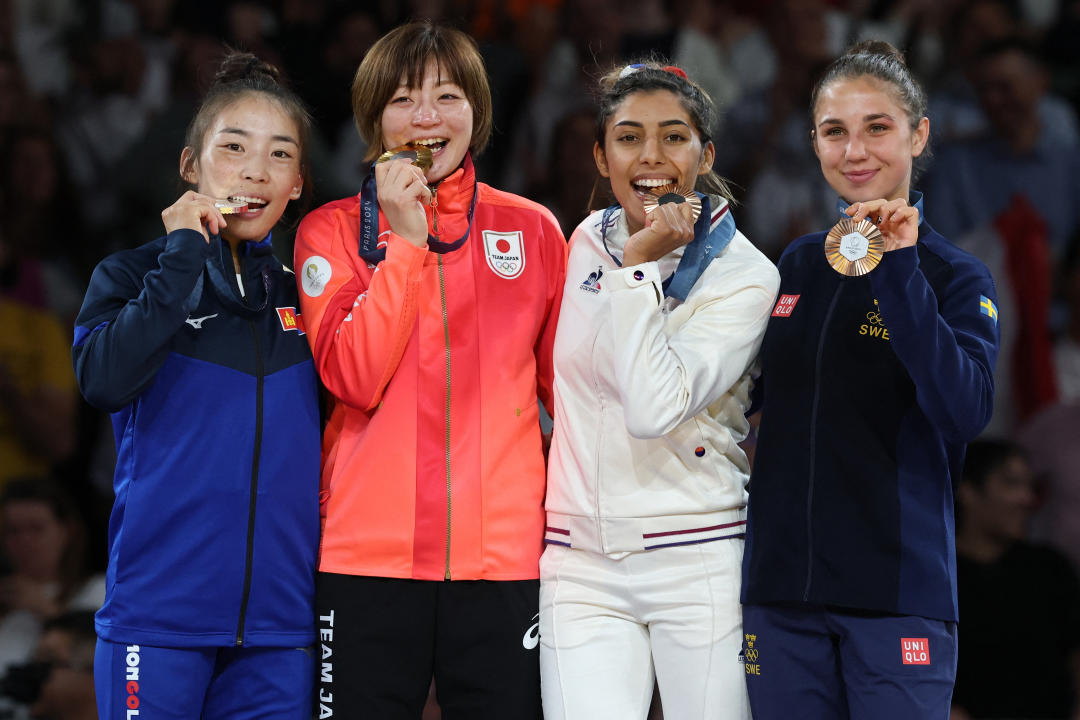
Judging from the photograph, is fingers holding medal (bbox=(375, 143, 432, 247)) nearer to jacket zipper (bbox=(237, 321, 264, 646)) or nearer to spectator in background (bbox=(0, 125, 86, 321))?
jacket zipper (bbox=(237, 321, 264, 646))

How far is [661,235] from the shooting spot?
9.47 ft

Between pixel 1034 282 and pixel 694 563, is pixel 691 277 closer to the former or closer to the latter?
pixel 694 563

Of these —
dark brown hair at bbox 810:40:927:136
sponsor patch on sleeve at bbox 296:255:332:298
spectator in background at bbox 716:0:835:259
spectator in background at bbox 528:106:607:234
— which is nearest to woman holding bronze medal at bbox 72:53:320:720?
sponsor patch on sleeve at bbox 296:255:332:298

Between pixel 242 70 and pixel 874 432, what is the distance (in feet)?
5.90

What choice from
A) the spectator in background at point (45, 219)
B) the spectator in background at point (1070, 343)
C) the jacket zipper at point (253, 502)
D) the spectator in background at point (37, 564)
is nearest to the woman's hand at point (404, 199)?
the jacket zipper at point (253, 502)

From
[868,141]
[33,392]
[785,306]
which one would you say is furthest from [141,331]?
[33,392]

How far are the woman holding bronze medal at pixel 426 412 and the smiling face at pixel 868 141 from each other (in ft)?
2.50

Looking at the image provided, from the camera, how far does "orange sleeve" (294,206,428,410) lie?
2855 mm

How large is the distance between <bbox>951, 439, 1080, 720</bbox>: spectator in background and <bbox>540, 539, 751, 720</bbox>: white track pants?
2.17 meters

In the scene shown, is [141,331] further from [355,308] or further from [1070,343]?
[1070,343]

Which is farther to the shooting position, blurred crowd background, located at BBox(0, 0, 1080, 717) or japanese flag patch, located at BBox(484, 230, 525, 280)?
blurred crowd background, located at BBox(0, 0, 1080, 717)

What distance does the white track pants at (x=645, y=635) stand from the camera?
2.76 meters

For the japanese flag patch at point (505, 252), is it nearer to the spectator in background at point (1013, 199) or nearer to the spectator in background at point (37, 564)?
the spectator in background at point (37, 564)

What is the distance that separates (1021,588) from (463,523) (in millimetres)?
2923
